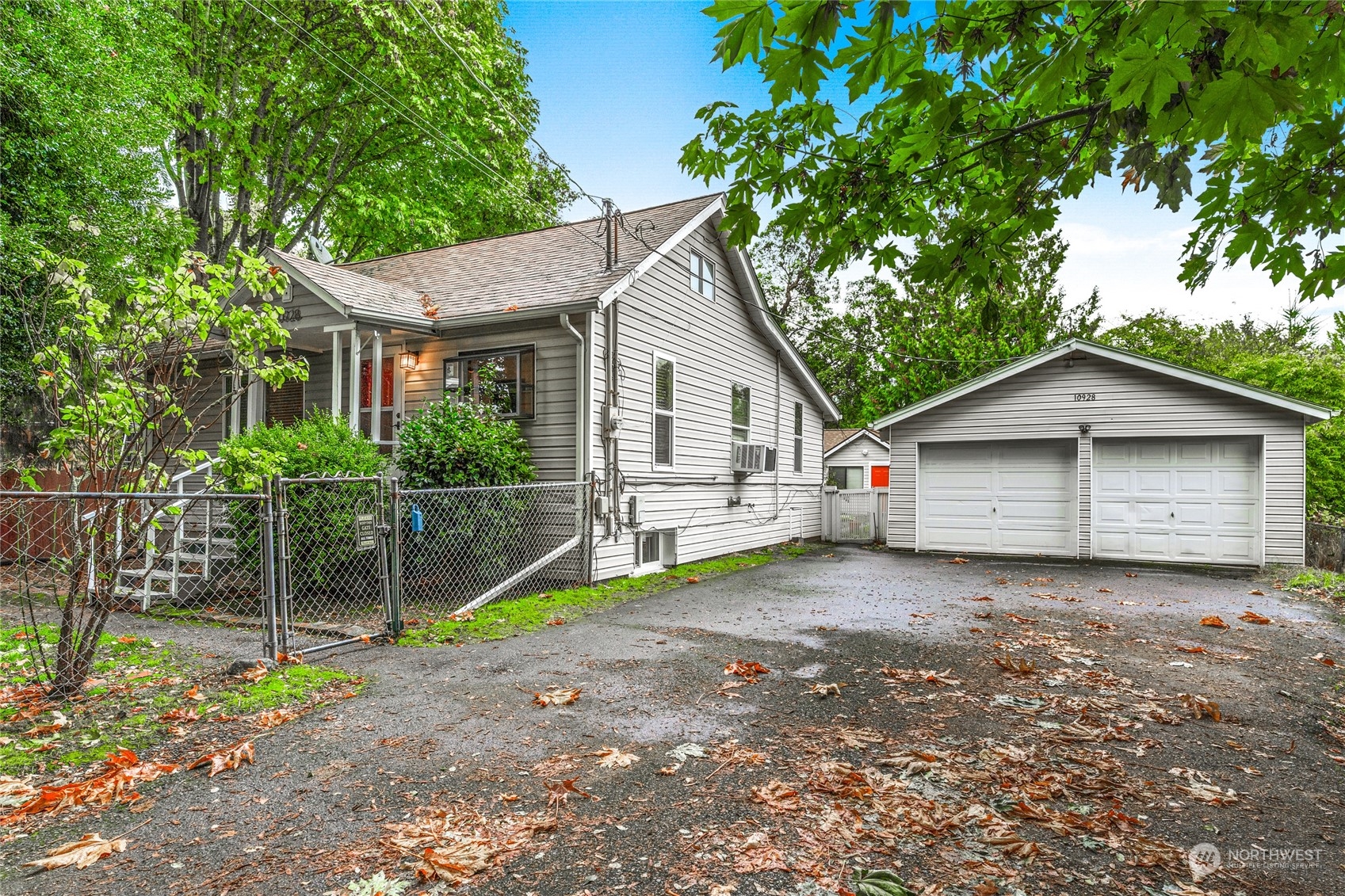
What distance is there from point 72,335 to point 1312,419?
16.7m

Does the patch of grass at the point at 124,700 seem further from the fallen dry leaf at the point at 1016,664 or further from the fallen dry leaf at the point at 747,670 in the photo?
the fallen dry leaf at the point at 1016,664

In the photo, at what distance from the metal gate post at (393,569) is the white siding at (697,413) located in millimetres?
3595

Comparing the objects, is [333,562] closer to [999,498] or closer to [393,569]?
[393,569]

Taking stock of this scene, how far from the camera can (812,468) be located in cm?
1761

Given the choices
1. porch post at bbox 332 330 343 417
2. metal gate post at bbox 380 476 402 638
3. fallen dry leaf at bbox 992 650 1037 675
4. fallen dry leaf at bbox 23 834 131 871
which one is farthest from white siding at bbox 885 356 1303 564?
fallen dry leaf at bbox 23 834 131 871

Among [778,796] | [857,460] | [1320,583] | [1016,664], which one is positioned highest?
[857,460]

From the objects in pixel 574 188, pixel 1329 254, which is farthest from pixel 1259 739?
pixel 574 188

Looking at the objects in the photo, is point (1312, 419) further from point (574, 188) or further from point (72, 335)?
point (72, 335)

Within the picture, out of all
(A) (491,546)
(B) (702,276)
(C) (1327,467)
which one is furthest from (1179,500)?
(A) (491,546)

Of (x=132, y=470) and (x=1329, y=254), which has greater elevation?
(x=1329, y=254)

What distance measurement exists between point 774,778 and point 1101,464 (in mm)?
12783

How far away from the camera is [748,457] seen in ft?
43.3

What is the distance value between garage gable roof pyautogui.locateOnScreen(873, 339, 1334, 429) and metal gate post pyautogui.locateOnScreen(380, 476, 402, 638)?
35.9ft
